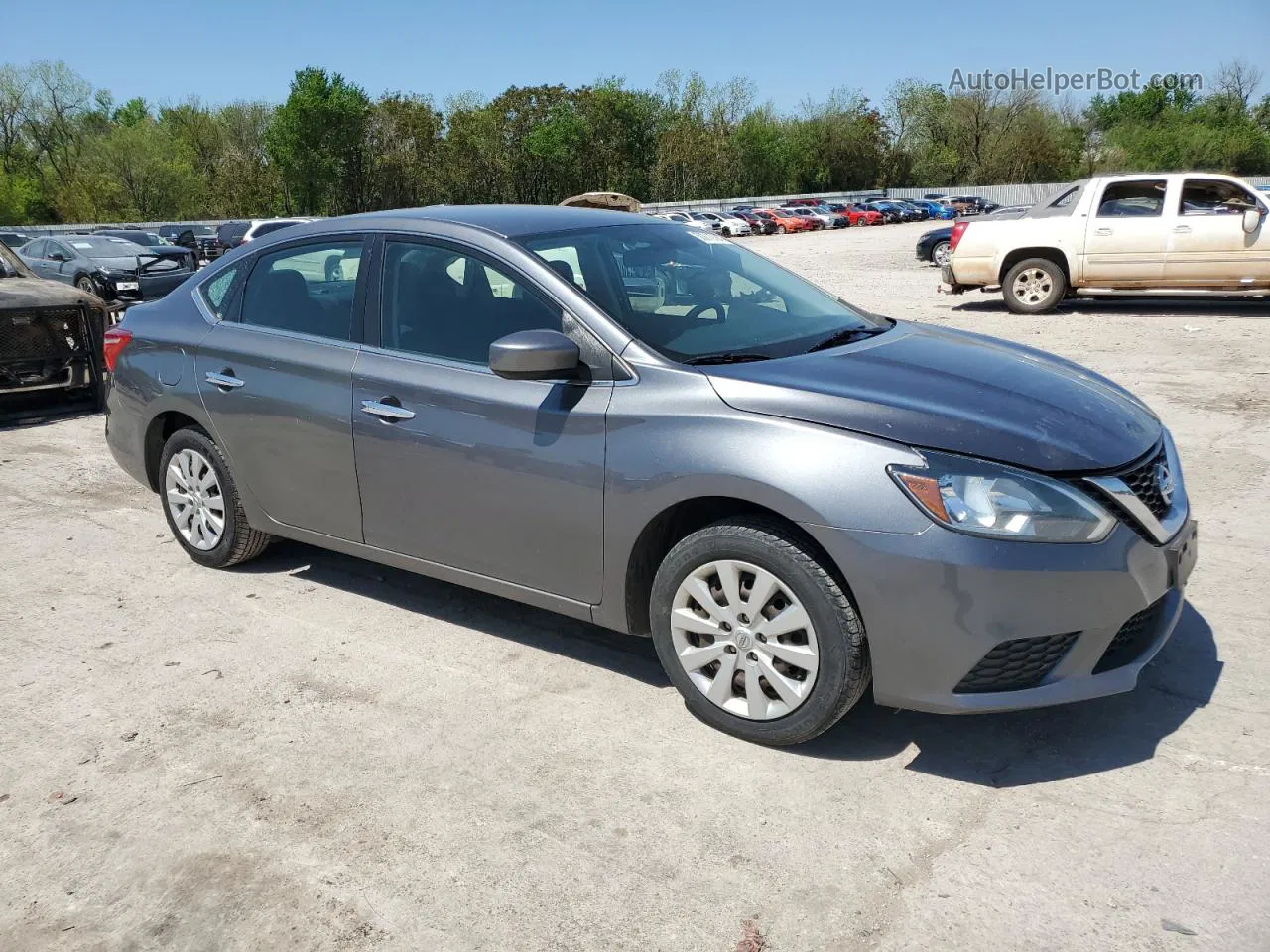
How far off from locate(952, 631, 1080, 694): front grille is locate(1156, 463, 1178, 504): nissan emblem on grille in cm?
64

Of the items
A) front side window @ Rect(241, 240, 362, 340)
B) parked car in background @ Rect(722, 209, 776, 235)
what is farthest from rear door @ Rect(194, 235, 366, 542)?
parked car in background @ Rect(722, 209, 776, 235)

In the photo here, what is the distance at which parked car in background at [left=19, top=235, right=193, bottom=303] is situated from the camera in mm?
21375

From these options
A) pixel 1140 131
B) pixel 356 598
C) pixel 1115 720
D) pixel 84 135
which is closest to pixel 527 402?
pixel 356 598

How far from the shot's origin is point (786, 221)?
57875mm

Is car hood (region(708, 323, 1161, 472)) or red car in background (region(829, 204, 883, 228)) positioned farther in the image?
red car in background (region(829, 204, 883, 228))

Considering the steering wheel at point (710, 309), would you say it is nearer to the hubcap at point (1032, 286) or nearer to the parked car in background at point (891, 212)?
the hubcap at point (1032, 286)

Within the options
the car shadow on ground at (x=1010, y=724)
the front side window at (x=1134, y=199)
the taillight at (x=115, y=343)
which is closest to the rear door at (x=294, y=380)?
the taillight at (x=115, y=343)

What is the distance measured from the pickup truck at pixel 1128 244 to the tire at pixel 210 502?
473 inches

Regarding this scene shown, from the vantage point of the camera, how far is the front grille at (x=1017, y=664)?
3.21 metres

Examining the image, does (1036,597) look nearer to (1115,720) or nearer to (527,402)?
(1115,720)

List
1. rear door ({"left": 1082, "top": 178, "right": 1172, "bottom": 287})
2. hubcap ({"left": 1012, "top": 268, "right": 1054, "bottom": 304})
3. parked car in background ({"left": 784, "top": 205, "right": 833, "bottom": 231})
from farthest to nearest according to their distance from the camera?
parked car in background ({"left": 784, "top": 205, "right": 833, "bottom": 231}), hubcap ({"left": 1012, "top": 268, "right": 1054, "bottom": 304}), rear door ({"left": 1082, "top": 178, "right": 1172, "bottom": 287})

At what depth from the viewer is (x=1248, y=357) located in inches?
433

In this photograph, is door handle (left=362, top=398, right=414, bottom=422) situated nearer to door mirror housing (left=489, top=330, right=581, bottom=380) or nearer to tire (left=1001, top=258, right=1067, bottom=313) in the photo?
door mirror housing (left=489, top=330, right=581, bottom=380)

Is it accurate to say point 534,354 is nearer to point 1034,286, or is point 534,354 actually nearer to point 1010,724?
point 1010,724
